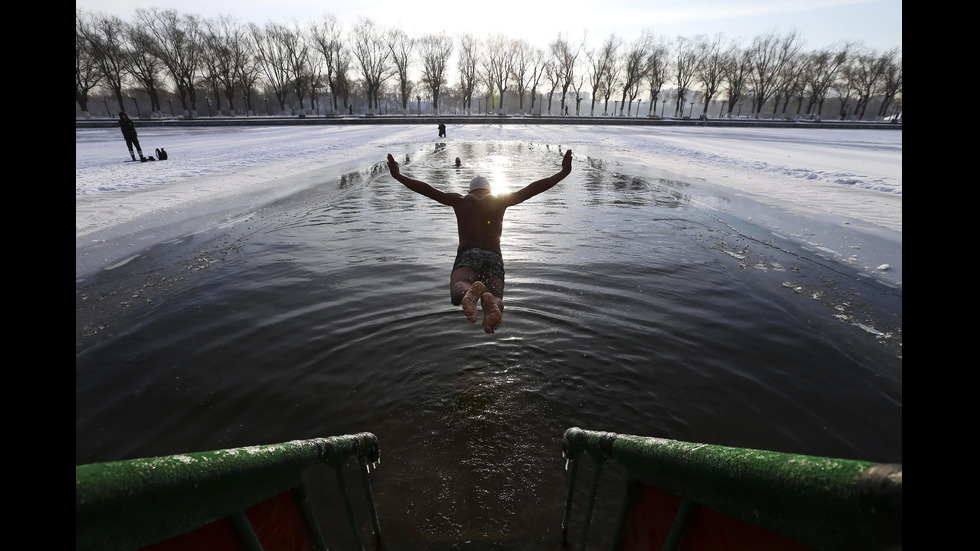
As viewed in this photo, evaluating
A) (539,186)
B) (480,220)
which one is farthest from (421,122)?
(480,220)

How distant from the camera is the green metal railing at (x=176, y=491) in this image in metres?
0.93

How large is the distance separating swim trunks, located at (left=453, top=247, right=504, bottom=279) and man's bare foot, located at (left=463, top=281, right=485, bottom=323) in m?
0.57

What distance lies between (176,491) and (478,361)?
3451 mm

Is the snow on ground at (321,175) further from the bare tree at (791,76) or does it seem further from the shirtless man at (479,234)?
the bare tree at (791,76)

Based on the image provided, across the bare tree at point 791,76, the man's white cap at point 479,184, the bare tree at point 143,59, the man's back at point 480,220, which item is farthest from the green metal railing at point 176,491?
the bare tree at point 791,76

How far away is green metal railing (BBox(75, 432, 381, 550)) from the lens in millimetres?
932

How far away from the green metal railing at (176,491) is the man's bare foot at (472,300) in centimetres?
256

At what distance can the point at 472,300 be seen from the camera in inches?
169

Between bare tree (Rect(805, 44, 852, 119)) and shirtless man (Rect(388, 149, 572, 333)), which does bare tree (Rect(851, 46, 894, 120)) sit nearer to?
bare tree (Rect(805, 44, 852, 119))

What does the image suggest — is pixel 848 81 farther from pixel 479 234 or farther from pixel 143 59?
pixel 143 59

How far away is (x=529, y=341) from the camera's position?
488cm

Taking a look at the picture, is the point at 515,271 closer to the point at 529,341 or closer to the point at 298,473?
the point at 529,341

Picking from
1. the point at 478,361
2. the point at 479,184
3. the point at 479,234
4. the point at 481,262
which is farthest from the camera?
the point at 479,184

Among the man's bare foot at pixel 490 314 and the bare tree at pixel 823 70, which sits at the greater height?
the bare tree at pixel 823 70
